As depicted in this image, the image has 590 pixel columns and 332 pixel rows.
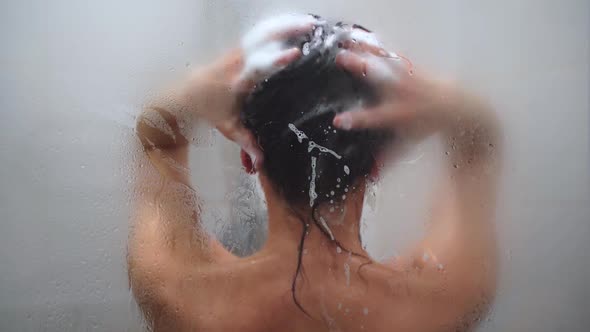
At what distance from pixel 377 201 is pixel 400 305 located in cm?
16

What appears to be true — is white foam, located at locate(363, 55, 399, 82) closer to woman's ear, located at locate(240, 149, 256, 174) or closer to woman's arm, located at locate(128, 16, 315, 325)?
woman's arm, located at locate(128, 16, 315, 325)

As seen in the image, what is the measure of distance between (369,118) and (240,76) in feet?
0.64

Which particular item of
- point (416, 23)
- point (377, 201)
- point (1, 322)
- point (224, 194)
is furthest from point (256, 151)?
point (1, 322)

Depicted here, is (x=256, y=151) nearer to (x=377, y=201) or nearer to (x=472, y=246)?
(x=377, y=201)

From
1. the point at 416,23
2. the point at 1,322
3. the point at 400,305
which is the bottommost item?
the point at 1,322

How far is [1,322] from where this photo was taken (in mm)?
722

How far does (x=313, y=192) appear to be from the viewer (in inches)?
28.8

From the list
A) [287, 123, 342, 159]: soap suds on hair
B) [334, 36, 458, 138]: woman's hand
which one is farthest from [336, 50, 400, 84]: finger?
[287, 123, 342, 159]: soap suds on hair

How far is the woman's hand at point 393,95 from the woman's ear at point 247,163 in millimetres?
134

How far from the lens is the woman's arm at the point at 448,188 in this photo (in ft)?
2.42

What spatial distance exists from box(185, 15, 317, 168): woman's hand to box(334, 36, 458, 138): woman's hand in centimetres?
9

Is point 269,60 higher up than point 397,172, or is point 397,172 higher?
point 269,60

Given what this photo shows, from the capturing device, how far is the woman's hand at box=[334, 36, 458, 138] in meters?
0.73

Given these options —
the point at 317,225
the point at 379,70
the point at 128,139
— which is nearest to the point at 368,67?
the point at 379,70
